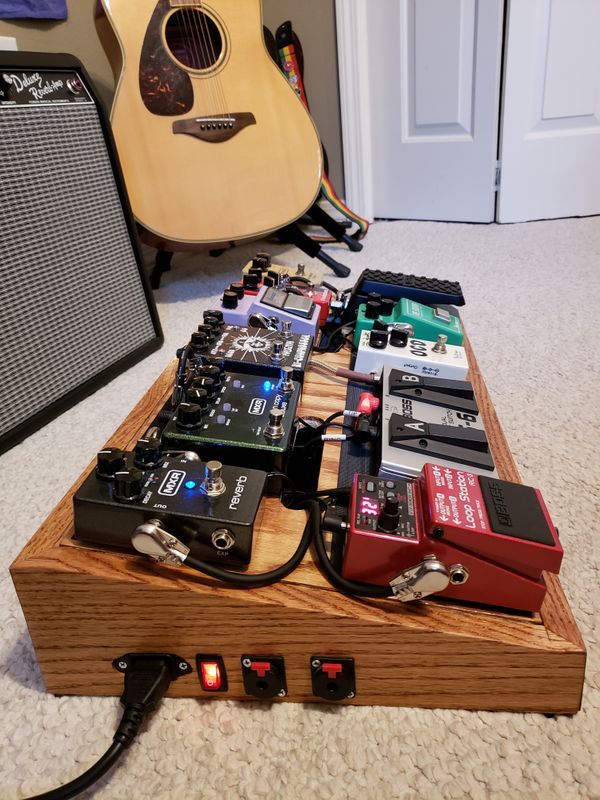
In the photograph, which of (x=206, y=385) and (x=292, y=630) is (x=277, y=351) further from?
(x=292, y=630)

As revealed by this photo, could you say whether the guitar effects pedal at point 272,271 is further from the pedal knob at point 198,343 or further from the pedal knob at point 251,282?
the pedal knob at point 198,343

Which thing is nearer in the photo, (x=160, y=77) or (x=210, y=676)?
(x=210, y=676)

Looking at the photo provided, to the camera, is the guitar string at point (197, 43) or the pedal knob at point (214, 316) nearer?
the pedal knob at point (214, 316)

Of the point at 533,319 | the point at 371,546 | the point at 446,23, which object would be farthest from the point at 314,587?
the point at 446,23

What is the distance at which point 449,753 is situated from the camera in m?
0.51

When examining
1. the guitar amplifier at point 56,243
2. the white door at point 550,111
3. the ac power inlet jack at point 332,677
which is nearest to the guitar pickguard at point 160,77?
the guitar amplifier at point 56,243

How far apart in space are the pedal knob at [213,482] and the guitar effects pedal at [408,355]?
0.38 meters

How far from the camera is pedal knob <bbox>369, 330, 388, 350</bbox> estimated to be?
0.83m

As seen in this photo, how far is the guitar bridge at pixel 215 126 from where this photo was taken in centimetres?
138

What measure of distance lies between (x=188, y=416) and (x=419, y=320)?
0.44m

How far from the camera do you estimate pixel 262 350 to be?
781 mm

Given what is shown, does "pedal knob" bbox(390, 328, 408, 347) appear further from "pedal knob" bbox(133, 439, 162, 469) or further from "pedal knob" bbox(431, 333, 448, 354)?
"pedal knob" bbox(133, 439, 162, 469)

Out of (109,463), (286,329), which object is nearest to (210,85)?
(286,329)

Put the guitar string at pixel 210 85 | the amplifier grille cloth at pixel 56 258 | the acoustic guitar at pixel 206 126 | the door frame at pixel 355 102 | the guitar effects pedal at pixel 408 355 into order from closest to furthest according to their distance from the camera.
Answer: the guitar effects pedal at pixel 408 355, the amplifier grille cloth at pixel 56 258, the acoustic guitar at pixel 206 126, the guitar string at pixel 210 85, the door frame at pixel 355 102
